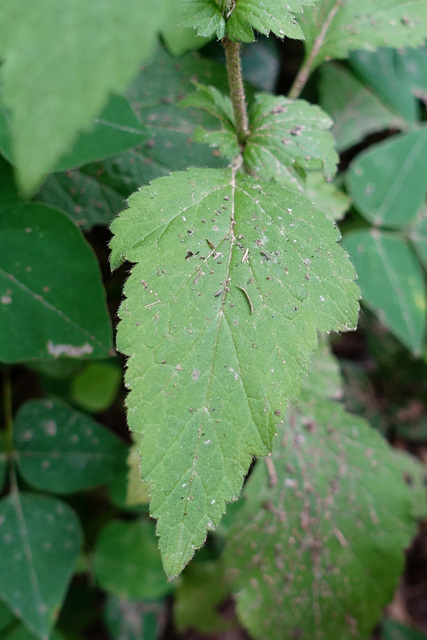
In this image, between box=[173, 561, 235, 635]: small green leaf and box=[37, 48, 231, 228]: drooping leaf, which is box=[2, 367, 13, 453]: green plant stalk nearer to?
box=[37, 48, 231, 228]: drooping leaf

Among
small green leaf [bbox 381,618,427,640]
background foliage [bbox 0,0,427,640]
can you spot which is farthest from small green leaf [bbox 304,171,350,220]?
small green leaf [bbox 381,618,427,640]

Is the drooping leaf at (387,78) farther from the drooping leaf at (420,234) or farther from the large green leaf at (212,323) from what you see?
the large green leaf at (212,323)

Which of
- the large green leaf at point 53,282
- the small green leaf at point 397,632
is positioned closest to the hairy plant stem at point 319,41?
the large green leaf at point 53,282

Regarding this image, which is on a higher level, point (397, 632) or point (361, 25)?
point (361, 25)

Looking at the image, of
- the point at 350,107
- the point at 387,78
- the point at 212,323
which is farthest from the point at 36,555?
the point at 387,78

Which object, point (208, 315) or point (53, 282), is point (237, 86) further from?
point (53, 282)

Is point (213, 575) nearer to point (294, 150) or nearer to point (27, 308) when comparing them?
point (27, 308)
